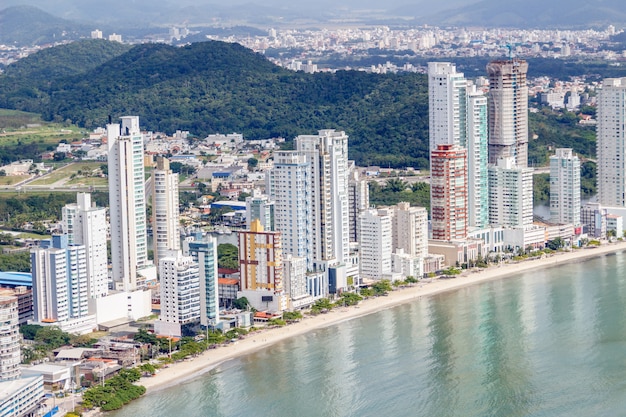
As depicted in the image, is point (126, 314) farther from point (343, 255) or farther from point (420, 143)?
point (420, 143)

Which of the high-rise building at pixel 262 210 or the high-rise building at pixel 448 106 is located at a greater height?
the high-rise building at pixel 448 106

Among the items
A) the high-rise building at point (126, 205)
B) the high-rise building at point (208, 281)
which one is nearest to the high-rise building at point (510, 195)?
the high-rise building at point (126, 205)

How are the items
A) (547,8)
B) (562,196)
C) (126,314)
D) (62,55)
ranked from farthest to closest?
(547,8) < (62,55) < (562,196) < (126,314)

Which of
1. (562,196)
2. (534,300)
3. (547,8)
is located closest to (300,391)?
(534,300)

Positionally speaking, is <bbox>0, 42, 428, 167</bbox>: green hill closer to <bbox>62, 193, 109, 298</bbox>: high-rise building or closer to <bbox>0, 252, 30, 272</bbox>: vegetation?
<bbox>0, 252, 30, 272</bbox>: vegetation

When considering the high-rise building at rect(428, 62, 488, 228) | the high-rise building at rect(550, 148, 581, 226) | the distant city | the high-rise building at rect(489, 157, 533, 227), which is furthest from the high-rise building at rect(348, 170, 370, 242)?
the high-rise building at rect(550, 148, 581, 226)

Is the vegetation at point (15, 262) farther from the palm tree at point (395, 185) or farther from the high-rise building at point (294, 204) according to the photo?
the palm tree at point (395, 185)

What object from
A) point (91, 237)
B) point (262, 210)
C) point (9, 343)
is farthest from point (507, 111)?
point (9, 343)
